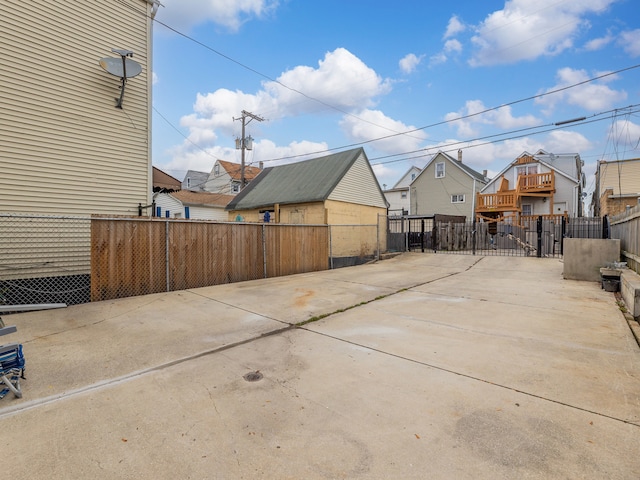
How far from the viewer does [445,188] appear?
2725 cm

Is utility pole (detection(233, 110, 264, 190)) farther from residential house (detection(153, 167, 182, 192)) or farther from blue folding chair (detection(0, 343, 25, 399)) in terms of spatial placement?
blue folding chair (detection(0, 343, 25, 399))

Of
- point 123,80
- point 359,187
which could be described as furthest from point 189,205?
point 123,80

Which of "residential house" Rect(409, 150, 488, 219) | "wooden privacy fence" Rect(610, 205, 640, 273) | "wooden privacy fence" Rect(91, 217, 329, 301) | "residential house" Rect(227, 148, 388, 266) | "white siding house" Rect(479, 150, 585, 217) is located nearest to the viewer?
"wooden privacy fence" Rect(610, 205, 640, 273)

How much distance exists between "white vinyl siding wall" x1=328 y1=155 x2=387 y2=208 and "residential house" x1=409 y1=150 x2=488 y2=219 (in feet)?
40.8

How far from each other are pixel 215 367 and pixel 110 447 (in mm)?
1230

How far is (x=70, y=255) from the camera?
7363 mm

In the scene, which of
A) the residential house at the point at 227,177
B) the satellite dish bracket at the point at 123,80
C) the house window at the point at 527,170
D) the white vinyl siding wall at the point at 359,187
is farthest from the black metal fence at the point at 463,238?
the residential house at the point at 227,177

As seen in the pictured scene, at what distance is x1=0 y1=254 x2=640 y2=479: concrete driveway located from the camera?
6.12 feet

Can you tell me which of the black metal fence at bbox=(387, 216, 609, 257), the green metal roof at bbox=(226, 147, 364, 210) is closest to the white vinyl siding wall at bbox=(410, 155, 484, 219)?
the black metal fence at bbox=(387, 216, 609, 257)

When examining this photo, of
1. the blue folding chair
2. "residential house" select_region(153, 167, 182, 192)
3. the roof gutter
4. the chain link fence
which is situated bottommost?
the blue folding chair

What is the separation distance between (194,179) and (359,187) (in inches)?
1165

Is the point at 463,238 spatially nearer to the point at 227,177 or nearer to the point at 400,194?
the point at 400,194

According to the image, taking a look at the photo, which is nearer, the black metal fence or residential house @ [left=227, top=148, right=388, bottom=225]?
residential house @ [left=227, top=148, right=388, bottom=225]

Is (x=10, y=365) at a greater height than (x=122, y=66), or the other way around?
(x=122, y=66)
